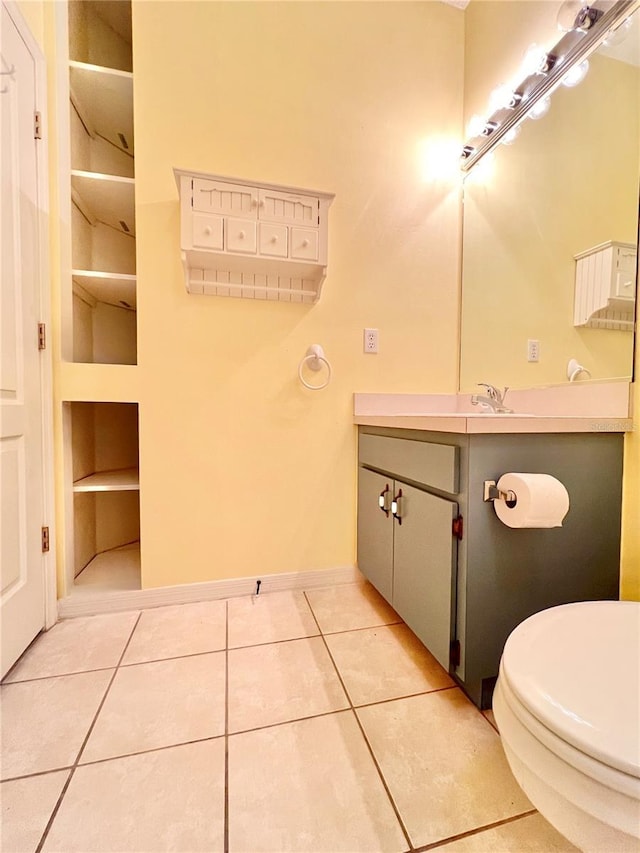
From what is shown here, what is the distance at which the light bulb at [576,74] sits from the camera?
4.00 feet

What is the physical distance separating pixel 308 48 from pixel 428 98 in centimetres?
59

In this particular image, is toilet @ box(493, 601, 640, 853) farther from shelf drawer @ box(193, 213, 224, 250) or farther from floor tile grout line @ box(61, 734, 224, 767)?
shelf drawer @ box(193, 213, 224, 250)

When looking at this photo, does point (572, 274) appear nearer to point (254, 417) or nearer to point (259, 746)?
point (254, 417)

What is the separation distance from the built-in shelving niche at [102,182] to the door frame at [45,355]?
130mm

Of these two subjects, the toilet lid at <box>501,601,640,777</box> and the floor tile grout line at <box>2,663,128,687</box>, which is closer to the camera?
the toilet lid at <box>501,601,640,777</box>

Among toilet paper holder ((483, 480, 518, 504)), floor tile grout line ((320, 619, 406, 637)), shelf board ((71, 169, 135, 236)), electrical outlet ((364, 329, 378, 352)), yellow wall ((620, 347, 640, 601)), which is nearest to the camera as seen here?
toilet paper holder ((483, 480, 518, 504))

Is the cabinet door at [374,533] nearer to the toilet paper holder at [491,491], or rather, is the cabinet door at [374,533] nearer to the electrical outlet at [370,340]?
the toilet paper holder at [491,491]

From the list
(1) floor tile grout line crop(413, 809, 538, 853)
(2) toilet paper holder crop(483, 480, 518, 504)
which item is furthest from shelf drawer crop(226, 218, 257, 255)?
(1) floor tile grout line crop(413, 809, 538, 853)

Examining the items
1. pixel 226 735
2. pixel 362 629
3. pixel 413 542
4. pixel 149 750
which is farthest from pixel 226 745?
pixel 413 542

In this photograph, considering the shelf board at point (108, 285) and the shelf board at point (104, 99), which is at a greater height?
the shelf board at point (104, 99)

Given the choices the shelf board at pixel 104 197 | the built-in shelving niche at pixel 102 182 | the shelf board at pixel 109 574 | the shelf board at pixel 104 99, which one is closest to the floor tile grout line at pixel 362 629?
the shelf board at pixel 109 574

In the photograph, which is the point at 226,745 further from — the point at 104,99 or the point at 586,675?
the point at 104,99

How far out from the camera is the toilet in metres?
0.42

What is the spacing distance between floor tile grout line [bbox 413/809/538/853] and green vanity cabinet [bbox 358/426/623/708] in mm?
253
